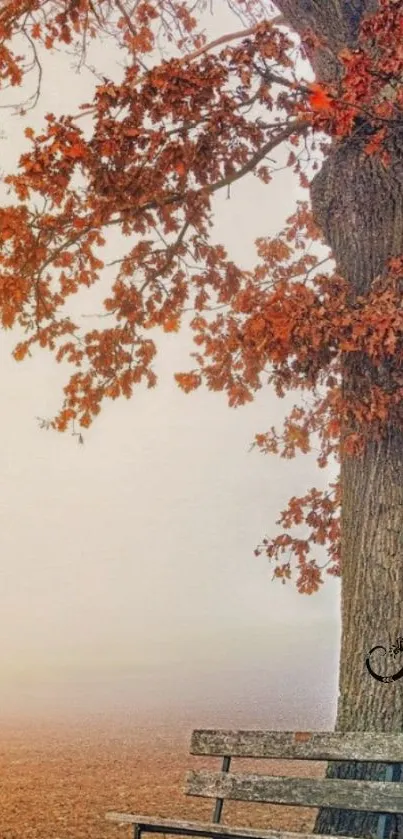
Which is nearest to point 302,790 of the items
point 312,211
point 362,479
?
point 362,479

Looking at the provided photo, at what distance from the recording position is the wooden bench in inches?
165

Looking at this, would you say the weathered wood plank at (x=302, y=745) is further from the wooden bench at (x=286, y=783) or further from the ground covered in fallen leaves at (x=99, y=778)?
the ground covered in fallen leaves at (x=99, y=778)

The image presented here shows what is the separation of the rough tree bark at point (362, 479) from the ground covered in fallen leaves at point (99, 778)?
2.25 metres

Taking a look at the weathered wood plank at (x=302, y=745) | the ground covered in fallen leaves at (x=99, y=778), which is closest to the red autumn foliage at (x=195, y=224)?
the weathered wood plank at (x=302, y=745)

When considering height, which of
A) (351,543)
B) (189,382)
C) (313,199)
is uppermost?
(313,199)

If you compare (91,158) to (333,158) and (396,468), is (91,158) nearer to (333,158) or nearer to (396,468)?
(333,158)

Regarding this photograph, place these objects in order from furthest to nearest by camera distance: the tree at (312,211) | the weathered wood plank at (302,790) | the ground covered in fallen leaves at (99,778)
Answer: the ground covered in fallen leaves at (99,778), the tree at (312,211), the weathered wood plank at (302,790)

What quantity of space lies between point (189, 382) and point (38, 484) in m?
6.64

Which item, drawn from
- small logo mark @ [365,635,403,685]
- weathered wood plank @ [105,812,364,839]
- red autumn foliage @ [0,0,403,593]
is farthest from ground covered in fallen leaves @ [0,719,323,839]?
small logo mark @ [365,635,403,685]

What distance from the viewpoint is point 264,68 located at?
5512mm

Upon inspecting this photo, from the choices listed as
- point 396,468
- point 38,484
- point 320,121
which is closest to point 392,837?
point 396,468

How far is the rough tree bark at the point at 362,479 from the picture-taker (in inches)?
198

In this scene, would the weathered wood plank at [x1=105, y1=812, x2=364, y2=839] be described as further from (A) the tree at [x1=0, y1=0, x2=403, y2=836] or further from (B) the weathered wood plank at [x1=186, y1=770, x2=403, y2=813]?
(A) the tree at [x1=0, y1=0, x2=403, y2=836]

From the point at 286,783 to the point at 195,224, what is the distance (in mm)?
3806
